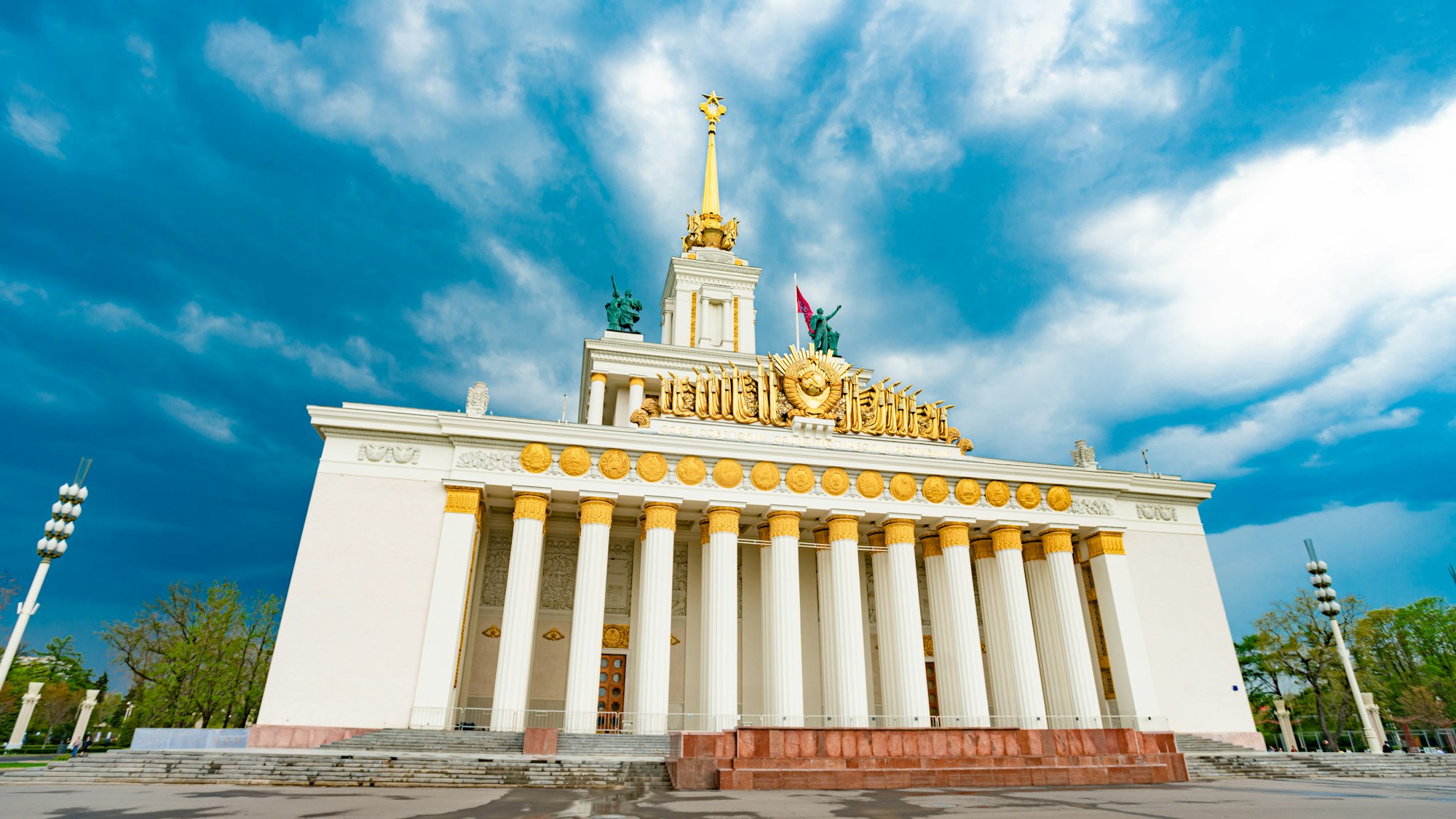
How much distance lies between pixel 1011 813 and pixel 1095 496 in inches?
659

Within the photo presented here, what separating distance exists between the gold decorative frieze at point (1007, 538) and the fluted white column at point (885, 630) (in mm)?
3402

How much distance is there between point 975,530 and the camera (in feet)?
71.0

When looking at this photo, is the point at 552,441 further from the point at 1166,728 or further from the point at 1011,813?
the point at 1166,728

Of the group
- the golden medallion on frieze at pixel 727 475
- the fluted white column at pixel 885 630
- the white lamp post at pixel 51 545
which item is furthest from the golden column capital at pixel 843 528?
the white lamp post at pixel 51 545

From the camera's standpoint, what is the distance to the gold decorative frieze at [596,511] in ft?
60.3

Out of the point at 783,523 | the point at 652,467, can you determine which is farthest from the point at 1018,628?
the point at 652,467

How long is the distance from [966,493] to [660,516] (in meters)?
9.05

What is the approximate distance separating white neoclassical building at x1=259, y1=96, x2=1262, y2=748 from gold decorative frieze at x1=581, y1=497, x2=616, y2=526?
0.06 meters

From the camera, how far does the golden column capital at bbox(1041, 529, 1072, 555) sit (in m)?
21.0

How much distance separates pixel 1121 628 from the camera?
66.6 feet

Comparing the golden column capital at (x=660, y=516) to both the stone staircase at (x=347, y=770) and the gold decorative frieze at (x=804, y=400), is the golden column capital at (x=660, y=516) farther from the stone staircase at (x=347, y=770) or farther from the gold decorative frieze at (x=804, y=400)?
the stone staircase at (x=347, y=770)

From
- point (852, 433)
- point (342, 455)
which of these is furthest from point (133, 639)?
point (852, 433)

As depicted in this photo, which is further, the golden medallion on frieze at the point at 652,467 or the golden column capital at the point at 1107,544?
the golden column capital at the point at 1107,544

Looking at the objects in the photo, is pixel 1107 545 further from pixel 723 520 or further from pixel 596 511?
pixel 596 511
